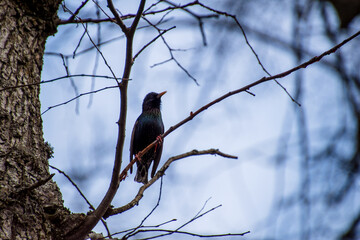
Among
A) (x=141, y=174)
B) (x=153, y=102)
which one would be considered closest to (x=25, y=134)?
(x=141, y=174)

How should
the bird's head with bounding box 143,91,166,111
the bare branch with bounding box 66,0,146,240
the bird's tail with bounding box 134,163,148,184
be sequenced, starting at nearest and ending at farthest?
the bare branch with bounding box 66,0,146,240
the bird's tail with bounding box 134,163,148,184
the bird's head with bounding box 143,91,166,111

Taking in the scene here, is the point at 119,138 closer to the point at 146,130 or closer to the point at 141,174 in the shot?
the point at 141,174

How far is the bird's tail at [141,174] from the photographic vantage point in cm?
482

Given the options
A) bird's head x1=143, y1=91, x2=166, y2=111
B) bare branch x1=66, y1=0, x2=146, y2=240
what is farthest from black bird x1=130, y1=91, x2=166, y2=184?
bare branch x1=66, y1=0, x2=146, y2=240

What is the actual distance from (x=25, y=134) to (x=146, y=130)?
301 centimetres

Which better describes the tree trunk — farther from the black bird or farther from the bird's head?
the bird's head

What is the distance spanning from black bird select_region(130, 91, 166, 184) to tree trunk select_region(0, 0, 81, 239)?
237 centimetres

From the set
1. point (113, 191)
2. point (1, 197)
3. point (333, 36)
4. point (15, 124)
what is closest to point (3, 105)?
point (15, 124)

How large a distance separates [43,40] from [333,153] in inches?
118

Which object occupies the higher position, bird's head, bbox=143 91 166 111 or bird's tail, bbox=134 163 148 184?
bird's head, bbox=143 91 166 111

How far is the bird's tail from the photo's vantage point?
4.82 meters

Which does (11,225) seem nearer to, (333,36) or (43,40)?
(43,40)

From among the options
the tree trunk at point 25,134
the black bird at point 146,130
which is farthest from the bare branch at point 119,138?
the black bird at point 146,130

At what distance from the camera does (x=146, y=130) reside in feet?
17.3
